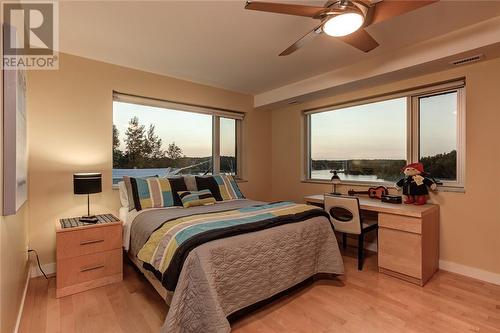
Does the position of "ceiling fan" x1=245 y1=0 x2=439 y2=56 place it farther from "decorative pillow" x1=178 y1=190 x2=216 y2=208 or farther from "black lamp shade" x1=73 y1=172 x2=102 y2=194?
"black lamp shade" x1=73 y1=172 x2=102 y2=194

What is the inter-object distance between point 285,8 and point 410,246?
2.44 metres

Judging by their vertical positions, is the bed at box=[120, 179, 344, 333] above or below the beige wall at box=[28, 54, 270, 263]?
below

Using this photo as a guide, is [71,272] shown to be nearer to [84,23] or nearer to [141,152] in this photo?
[141,152]

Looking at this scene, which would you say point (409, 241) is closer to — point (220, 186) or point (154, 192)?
point (220, 186)

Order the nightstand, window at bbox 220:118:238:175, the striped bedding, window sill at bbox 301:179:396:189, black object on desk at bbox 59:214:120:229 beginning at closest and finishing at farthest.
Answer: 1. the striped bedding
2. the nightstand
3. black object on desk at bbox 59:214:120:229
4. window sill at bbox 301:179:396:189
5. window at bbox 220:118:238:175

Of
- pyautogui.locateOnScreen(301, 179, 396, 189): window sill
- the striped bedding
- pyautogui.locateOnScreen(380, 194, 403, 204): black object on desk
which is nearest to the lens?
the striped bedding

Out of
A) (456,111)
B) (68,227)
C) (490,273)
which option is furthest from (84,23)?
(490,273)

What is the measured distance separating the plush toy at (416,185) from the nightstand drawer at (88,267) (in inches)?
127

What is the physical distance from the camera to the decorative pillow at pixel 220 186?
3366 mm

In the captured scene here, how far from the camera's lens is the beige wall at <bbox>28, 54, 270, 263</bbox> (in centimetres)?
263

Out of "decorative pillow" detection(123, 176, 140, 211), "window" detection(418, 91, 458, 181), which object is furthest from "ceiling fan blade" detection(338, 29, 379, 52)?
"decorative pillow" detection(123, 176, 140, 211)

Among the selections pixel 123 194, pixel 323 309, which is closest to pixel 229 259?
pixel 323 309

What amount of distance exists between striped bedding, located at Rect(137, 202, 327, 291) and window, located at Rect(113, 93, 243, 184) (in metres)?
1.58

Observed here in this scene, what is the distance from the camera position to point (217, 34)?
95.7 inches
